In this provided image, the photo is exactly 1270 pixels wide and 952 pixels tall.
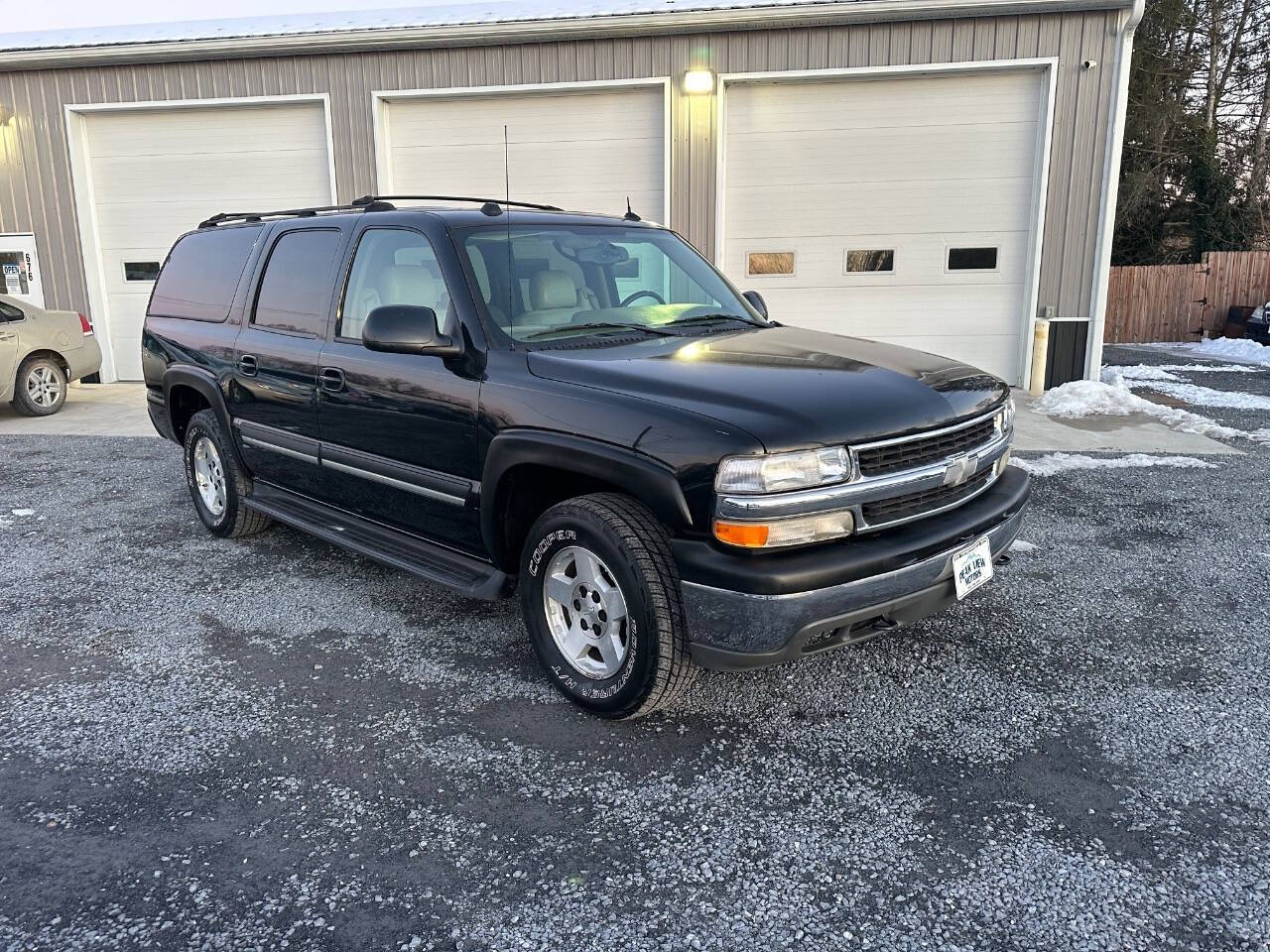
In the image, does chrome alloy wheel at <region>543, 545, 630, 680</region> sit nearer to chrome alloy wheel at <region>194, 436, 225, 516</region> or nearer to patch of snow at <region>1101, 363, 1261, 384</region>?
chrome alloy wheel at <region>194, 436, 225, 516</region>

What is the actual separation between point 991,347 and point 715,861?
10013mm

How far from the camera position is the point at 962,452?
10.9 ft

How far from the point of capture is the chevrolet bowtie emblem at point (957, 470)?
3.23 meters

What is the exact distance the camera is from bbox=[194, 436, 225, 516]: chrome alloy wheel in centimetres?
551

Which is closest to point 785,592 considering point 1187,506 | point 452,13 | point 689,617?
point 689,617

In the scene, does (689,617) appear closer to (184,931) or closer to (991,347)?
(184,931)

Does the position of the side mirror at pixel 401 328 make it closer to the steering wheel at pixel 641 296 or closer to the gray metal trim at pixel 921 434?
the steering wheel at pixel 641 296

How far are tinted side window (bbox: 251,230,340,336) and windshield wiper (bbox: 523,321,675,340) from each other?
134 centimetres

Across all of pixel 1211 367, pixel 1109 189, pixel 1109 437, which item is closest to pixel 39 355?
pixel 1109 437

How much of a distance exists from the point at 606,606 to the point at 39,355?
390 inches

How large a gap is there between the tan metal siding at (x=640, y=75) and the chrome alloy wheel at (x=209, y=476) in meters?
7.11

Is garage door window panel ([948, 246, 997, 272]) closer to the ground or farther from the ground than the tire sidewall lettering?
farther from the ground

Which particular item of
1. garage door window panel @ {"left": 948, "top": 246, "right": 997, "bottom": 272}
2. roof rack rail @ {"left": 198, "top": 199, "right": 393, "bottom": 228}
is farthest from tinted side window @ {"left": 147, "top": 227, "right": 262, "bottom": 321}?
garage door window panel @ {"left": 948, "top": 246, "right": 997, "bottom": 272}

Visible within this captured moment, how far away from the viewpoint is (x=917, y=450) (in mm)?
3102
